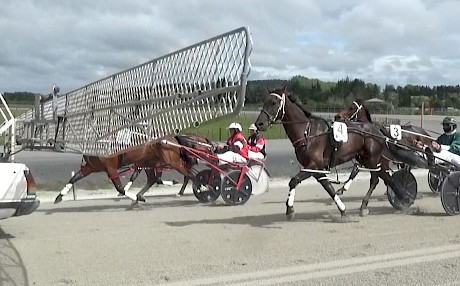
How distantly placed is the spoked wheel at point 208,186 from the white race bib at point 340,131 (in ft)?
12.3

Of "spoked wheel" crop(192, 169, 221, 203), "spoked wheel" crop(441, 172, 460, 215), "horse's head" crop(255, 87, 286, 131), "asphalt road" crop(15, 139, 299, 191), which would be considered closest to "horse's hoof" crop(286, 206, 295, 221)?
"horse's head" crop(255, 87, 286, 131)

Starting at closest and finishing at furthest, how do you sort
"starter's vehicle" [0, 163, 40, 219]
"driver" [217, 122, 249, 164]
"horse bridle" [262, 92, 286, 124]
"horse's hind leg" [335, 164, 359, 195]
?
"starter's vehicle" [0, 163, 40, 219] → "horse bridle" [262, 92, 286, 124] → "horse's hind leg" [335, 164, 359, 195] → "driver" [217, 122, 249, 164]

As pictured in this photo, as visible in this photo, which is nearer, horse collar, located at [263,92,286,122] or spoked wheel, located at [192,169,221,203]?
horse collar, located at [263,92,286,122]

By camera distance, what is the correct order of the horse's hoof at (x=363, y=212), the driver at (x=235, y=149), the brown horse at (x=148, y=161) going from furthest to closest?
the driver at (x=235, y=149), the brown horse at (x=148, y=161), the horse's hoof at (x=363, y=212)

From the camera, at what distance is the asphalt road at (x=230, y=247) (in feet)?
22.8

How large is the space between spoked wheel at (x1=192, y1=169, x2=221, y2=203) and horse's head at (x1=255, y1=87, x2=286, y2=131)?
11.7 ft

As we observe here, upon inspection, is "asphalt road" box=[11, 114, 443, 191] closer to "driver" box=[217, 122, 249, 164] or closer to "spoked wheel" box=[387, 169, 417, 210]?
"driver" box=[217, 122, 249, 164]

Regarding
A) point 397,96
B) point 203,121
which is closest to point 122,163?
point 203,121

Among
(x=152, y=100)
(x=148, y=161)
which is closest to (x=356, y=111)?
(x=148, y=161)

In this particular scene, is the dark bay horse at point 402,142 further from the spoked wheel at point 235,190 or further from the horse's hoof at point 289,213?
the horse's hoof at point 289,213

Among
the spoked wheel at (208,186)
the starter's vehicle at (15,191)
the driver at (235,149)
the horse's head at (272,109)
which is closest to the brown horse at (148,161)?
the spoked wheel at (208,186)

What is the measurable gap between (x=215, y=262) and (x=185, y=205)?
5969 millimetres

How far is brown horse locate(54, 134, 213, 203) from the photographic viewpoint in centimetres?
1251

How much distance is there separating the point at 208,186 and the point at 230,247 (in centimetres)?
521
